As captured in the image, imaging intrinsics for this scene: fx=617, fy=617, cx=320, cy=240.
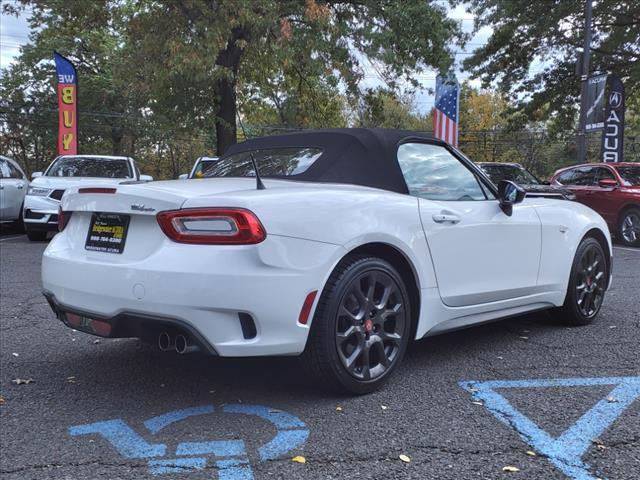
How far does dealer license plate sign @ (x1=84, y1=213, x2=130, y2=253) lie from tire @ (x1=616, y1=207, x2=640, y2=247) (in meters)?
11.2

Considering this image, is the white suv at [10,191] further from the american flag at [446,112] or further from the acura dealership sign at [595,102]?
the acura dealership sign at [595,102]

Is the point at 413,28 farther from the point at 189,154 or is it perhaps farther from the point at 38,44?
the point at 189,154

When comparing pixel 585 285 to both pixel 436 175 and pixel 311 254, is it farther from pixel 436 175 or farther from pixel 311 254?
pixel 311 254

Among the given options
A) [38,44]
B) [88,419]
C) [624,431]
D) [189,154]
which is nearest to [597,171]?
[624,431]

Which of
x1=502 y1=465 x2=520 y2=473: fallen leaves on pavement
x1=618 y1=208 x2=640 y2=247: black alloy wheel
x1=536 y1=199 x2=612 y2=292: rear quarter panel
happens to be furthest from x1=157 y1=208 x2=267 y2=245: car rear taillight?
x1=618 y1=208 x2=640 y2=247: black alloy wheel

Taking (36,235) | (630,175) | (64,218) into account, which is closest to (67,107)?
(36,235)

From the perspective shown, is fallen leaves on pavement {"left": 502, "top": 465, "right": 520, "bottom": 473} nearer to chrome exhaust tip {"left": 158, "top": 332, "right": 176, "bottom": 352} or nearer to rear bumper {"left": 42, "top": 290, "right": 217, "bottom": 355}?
rear bumper {"left": 42, "top": 290, "right": 217, "bottom": 355}

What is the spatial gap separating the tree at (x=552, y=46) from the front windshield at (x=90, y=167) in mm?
13935

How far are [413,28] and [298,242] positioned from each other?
43.9 ft

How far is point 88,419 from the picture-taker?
3.09 m

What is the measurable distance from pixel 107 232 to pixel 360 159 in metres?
1.52

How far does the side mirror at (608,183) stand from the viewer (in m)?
12.4

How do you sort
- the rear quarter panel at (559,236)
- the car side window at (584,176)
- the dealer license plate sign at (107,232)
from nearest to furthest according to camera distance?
the dealer license plate sign at (107,232)
the rear quarter panel at (559,236)
the car side window at (584,176)

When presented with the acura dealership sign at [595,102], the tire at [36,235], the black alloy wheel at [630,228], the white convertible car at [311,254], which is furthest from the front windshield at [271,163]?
the acura dealership sign at [595,102]
